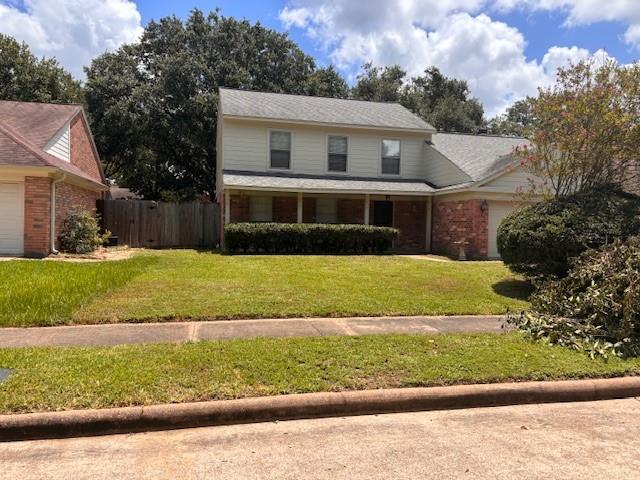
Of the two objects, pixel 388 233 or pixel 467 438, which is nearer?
pixel 467 438

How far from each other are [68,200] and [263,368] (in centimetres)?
1357

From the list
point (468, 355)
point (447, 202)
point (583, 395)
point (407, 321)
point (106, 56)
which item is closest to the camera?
point (583, 395)

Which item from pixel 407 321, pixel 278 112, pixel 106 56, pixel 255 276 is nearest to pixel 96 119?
pixel 106 56

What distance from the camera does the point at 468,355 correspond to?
5.53m

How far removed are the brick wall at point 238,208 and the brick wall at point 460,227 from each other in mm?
7687

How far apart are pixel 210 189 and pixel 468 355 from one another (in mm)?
28370

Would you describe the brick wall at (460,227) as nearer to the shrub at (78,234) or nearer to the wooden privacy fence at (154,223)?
the wooden privacy fence at (154,223)

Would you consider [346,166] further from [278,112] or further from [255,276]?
[255,276]

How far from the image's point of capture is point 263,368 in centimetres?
489

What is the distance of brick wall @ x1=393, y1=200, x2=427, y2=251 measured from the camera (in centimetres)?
2116

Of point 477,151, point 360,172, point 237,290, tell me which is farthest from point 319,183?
point 237,290

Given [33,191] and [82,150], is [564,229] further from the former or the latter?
[82,150]

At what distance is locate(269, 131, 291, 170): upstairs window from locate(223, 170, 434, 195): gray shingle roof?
55cm

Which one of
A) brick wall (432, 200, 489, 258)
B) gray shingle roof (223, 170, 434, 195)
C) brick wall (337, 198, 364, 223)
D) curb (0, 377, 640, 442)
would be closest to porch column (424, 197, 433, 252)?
brick wall (432, 200, 489, 258)
